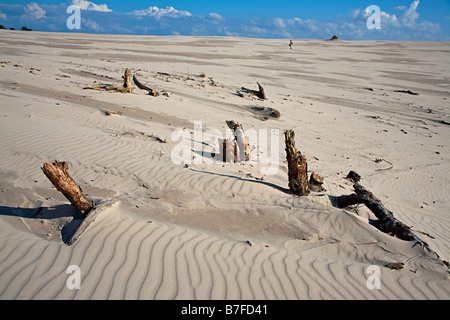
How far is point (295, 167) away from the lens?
5.15m

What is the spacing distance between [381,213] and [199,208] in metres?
2.95

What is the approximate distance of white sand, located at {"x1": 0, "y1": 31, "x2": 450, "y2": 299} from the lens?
10.7 feet

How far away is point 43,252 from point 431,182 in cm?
846

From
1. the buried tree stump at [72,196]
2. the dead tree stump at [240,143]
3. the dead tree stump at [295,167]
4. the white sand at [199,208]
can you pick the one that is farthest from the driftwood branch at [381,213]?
the buried tree stump at [72,196]

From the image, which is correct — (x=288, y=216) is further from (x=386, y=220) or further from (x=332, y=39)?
(x=332, y=39)

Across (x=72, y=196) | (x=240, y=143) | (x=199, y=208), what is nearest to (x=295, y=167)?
(x=199, y=208)

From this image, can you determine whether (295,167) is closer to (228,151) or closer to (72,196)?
(228,151)

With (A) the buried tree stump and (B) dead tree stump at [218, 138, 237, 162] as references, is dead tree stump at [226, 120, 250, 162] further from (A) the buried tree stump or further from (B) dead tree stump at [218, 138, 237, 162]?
(A) the buried tree stump

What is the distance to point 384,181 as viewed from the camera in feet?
23.9

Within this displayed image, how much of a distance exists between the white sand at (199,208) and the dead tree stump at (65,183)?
23 cm
